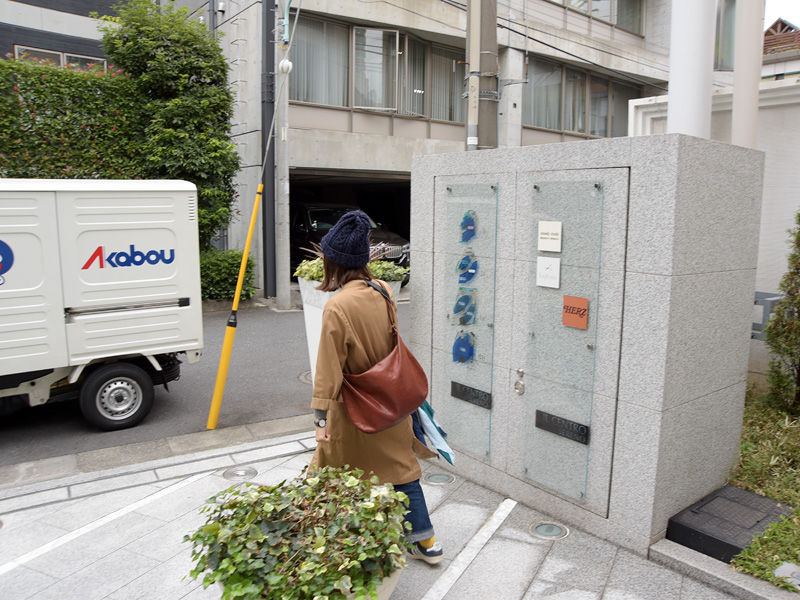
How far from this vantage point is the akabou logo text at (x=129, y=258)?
6070 mm

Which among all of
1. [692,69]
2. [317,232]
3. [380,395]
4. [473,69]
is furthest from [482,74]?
[317,232]

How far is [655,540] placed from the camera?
3596mm

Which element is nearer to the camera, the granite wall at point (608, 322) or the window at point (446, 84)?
the granite wall at point (608, 322)

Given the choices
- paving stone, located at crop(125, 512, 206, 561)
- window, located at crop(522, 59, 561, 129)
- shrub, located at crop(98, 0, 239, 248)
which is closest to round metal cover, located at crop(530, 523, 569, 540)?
paving stone, located at crop(125, 512, 206, 561)

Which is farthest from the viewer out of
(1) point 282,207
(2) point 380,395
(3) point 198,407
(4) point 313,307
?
(1) point 282,207

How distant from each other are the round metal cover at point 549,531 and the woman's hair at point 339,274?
1885 millimetres

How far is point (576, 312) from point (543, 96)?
1697 centimetres

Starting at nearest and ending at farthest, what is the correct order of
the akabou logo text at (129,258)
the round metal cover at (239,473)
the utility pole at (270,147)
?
the round metal cover at (239,473), the akabou logo text at (129,258), the utility pole at (270,147)

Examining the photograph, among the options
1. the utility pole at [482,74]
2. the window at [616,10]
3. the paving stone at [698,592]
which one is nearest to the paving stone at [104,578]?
the paving stone at [698,592]

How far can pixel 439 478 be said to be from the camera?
4.71 meters

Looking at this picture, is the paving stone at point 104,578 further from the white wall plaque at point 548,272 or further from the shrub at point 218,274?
the shrub at point 218,274

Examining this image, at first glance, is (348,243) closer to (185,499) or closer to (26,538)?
(185,499)

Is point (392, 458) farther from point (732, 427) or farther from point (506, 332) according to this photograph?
point (732, 427)

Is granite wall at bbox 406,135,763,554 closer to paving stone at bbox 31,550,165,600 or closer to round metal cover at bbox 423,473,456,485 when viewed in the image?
round metal cover at bbox 423,473,456,485
